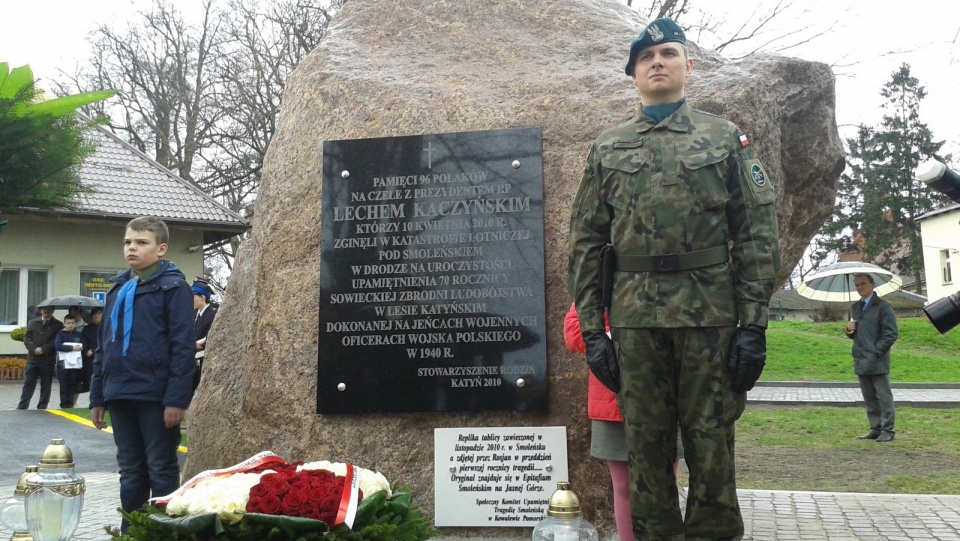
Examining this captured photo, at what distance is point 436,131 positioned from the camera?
4.43 metres

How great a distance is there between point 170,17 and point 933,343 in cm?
2083

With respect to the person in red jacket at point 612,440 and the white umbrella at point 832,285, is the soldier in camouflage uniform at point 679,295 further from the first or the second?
the white umbrella at point 832,285

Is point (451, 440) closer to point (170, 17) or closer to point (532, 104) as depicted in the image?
point (532, 104)

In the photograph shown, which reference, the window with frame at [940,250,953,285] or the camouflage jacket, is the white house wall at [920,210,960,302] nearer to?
the window with frame at [940,250,953,285]

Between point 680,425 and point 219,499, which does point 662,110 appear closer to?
point 680,425

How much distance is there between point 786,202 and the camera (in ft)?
15.7

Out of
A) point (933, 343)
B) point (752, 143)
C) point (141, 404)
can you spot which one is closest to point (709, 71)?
point (752, 143)

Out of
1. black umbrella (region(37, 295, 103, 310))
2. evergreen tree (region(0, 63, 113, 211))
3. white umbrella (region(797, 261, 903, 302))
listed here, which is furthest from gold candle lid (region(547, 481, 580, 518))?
black umbrella (region(37, 295, 103, 310))

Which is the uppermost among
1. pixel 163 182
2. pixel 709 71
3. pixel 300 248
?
pixel 163 182

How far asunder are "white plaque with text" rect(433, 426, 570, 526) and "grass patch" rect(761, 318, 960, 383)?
12766mm

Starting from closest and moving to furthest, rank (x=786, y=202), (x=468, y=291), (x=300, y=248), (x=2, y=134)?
(x=468, y=291) < (x=300, y=248) < (x=786, y=202) < (x=2, y=134)

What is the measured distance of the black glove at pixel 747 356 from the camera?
2854 millimetres

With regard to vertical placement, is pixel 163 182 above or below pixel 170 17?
below

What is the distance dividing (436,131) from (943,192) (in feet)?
7.80
